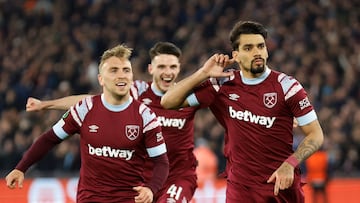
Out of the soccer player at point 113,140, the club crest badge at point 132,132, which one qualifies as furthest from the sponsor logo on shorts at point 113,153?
the club crest badge at point 132,132

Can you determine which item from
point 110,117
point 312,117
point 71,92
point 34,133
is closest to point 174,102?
point 110,117

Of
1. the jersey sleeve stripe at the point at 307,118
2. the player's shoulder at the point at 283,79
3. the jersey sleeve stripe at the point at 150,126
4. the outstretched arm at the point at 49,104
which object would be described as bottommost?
the jersey sleeve stripe at the point at 307,118

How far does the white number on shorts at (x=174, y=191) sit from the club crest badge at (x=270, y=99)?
1864mm

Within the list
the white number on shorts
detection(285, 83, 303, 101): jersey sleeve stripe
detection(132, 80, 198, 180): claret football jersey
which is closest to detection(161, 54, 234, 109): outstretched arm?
detection(285, 83, 303, 101): jersey sleeve stripe

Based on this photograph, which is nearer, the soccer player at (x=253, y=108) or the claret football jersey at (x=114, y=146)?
the soccer player at (x=253, y=108)

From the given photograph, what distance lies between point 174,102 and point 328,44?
10.5 metres

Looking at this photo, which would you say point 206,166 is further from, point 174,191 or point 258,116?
point 258,116

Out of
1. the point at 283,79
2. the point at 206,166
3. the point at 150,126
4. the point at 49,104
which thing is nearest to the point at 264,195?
the point at 283,79

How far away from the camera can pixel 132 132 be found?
23.9ft

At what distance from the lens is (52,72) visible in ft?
57.4

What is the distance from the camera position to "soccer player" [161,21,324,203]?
710 centimetres

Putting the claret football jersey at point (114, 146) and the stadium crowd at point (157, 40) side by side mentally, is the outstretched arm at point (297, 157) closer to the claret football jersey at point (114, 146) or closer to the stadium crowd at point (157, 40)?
the claret football jersey at point (114, 146)

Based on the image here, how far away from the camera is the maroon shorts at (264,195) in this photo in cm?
726

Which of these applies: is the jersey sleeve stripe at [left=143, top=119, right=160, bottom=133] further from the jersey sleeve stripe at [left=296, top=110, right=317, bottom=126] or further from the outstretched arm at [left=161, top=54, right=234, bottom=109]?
the jersey sleeve stripe at [left=296, top=110, right=317, bottom=126]
